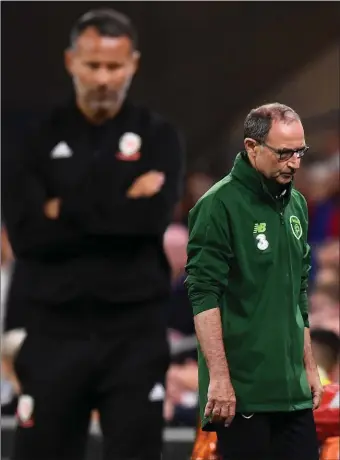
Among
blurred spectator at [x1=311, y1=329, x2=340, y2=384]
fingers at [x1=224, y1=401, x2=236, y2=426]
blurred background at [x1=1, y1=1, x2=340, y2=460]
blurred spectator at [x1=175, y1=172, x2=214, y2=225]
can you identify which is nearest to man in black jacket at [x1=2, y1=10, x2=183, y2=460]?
fingers at [x1=224, y1=401, x2=236, y2=426]

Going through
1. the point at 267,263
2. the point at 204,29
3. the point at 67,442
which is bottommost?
the point at 67,442

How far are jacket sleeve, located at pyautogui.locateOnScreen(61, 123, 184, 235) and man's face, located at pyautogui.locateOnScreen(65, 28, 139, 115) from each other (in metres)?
0.26

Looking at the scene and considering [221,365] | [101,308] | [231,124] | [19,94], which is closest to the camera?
[221,365]

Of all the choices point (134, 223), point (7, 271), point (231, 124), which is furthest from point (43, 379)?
point (231, 124)

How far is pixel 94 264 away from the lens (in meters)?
5.01

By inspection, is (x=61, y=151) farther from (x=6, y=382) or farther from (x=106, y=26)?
(x=6, y=382)

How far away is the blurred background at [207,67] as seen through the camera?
10273mm

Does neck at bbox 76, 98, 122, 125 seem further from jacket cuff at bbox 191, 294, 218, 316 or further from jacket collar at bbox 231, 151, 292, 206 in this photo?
jacket cuff at bbox 191, 294, 218, 316

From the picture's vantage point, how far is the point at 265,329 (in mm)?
4004

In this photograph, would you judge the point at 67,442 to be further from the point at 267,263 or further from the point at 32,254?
the point at 267,263

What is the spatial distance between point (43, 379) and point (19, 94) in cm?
574

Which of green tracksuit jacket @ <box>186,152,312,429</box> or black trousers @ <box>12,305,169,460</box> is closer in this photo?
green tracksuit jacket @ <box>186,152,312,429</box>

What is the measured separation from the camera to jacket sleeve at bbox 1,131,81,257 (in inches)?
200

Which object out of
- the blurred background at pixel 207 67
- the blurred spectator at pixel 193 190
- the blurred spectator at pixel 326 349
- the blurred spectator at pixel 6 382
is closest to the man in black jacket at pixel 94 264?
the blurred spectator at pixel 326 349
